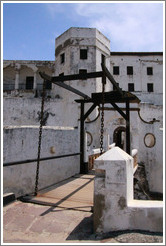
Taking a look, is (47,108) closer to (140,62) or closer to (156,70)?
(140,62)

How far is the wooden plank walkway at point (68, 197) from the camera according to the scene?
13.9ft

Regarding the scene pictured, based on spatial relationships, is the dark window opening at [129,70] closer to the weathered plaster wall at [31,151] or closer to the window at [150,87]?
the window at [150,87]

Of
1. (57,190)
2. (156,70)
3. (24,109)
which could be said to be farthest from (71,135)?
(156,70)

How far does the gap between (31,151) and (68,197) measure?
19.8 ft

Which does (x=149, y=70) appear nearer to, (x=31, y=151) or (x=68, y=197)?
(x=31, y=151)

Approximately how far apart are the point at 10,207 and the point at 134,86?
27.1 metres

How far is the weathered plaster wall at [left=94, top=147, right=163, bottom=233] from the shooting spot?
9.05 ft

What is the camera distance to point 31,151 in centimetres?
1033

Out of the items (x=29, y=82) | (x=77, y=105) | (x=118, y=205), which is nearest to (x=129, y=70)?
(x=77, y=105)

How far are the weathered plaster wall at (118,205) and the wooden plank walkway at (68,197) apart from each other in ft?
3.62

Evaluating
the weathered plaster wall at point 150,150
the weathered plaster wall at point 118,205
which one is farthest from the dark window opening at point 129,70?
the weathered plaster wall at point 118,205

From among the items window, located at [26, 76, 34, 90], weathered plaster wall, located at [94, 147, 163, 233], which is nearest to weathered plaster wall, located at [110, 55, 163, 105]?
window, located at [26, 76, 34, 90]

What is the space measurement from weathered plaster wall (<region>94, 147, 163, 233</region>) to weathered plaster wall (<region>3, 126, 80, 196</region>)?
6362mm

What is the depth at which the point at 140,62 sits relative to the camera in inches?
1121
